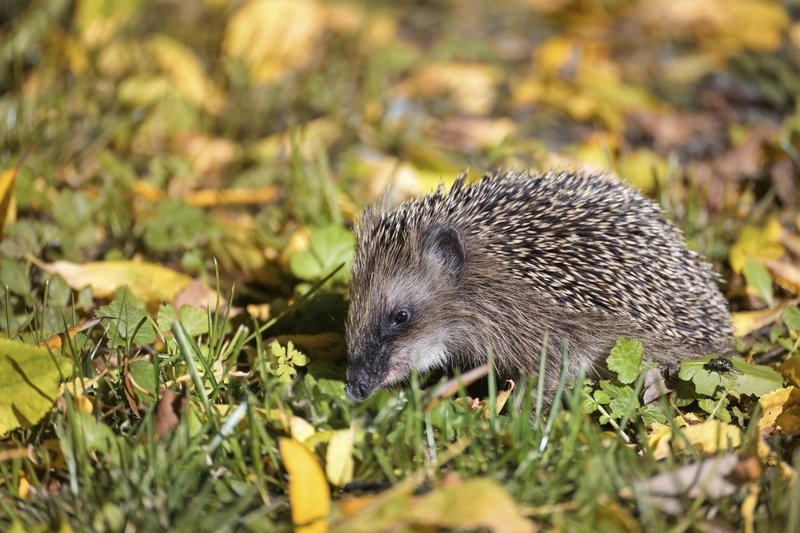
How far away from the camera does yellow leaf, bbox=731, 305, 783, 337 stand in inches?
162

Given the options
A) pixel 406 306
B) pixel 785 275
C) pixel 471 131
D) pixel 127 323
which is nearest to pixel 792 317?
pixel 785 275

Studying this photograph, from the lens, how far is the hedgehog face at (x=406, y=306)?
143 inches

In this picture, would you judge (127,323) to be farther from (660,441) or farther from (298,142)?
(298,142)

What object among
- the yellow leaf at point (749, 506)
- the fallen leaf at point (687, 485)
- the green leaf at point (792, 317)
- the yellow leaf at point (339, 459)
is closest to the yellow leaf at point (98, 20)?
the yellow leaf at point (339, 459)

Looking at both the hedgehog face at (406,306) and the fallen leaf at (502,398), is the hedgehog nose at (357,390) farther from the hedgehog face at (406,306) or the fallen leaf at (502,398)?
the fallen leaf at (502,398)

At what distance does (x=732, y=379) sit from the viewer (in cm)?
337

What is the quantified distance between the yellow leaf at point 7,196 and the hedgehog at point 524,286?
1.81 meters

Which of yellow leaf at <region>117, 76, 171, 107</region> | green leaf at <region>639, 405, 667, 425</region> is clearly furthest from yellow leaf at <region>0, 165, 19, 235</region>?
green leaf at <region>639, 405, 667, 425</region>

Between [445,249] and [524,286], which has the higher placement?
[445,249]

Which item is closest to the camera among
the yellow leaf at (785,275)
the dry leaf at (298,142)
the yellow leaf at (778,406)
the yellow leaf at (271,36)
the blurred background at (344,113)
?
the yellow leaf at (778,406)

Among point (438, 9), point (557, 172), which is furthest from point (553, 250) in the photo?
point (438, 9)

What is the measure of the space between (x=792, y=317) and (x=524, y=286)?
110 centimetres

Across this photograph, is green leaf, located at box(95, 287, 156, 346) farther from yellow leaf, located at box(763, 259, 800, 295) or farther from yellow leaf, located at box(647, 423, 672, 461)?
yellow leaf, located at box(763, 259, 800, 295)

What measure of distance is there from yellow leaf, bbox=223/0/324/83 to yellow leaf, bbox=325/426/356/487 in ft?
13.3
